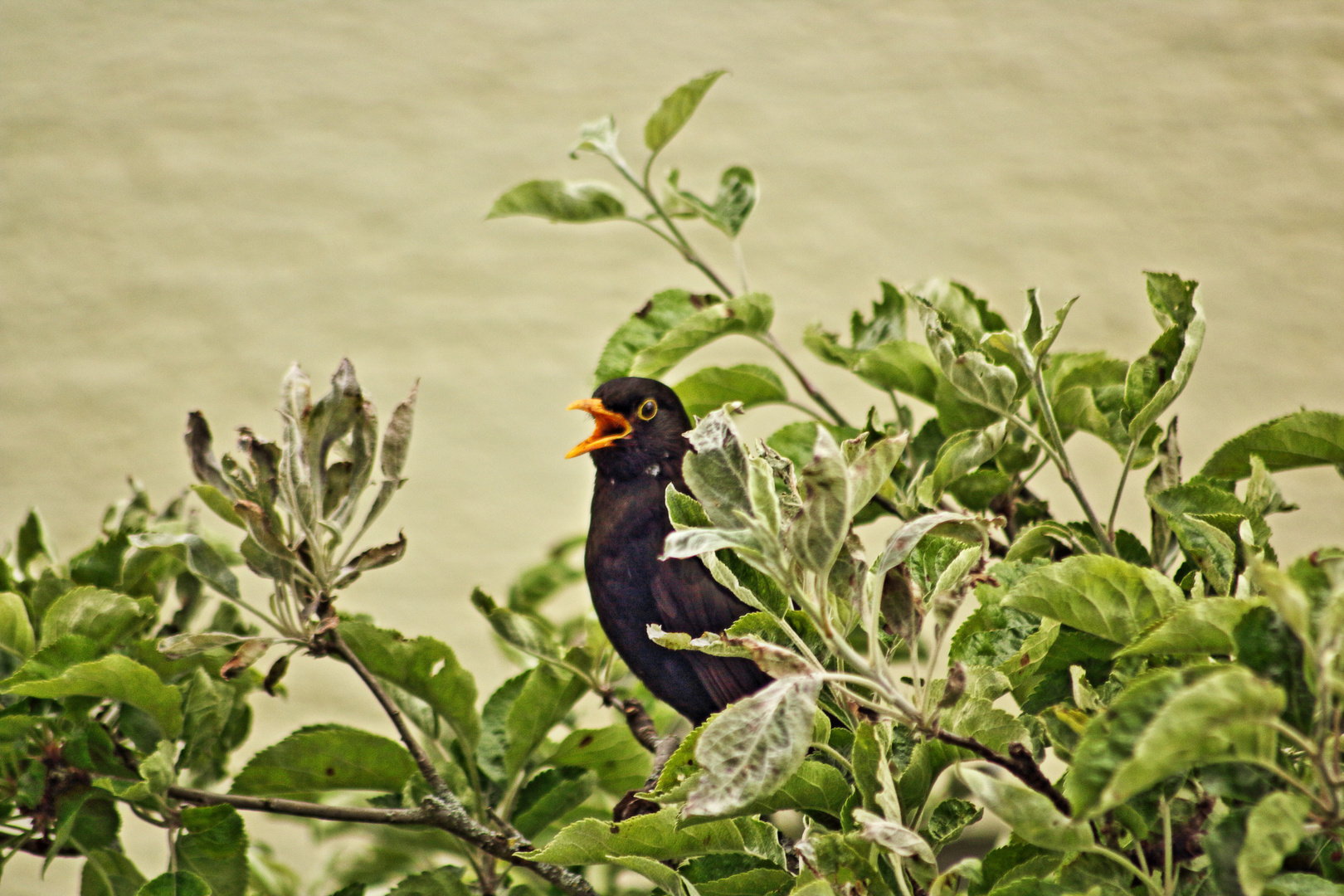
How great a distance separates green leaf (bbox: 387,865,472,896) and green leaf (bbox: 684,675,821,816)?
0.30 metres

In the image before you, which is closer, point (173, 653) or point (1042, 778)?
point (1042, 778)

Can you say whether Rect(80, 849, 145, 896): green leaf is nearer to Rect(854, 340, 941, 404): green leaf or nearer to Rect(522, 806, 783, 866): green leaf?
Rect(522, 806, 783, 866): green leaf

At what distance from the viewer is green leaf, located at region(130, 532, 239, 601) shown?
17.7 inches

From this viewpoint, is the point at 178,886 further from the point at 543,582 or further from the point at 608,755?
the point at 543,582

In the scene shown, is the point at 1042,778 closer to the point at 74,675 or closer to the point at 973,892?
the point at 973,892

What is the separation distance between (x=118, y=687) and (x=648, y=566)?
0.85 ft

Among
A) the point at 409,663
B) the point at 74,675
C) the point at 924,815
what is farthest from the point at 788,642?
the point at 74,675

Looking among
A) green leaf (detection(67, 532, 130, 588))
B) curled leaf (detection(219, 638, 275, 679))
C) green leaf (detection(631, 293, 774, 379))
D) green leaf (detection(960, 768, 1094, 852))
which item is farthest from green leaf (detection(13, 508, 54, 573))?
green leaf (detection(960, 768, 1094, 852))

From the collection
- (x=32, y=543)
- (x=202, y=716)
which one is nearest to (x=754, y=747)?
(x=202, y=716)

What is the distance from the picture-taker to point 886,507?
0.47 meters

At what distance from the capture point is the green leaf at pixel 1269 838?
0.22 m

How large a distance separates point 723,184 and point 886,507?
0.26 meters

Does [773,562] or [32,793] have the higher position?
[773,562]

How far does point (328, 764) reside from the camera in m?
0.51
